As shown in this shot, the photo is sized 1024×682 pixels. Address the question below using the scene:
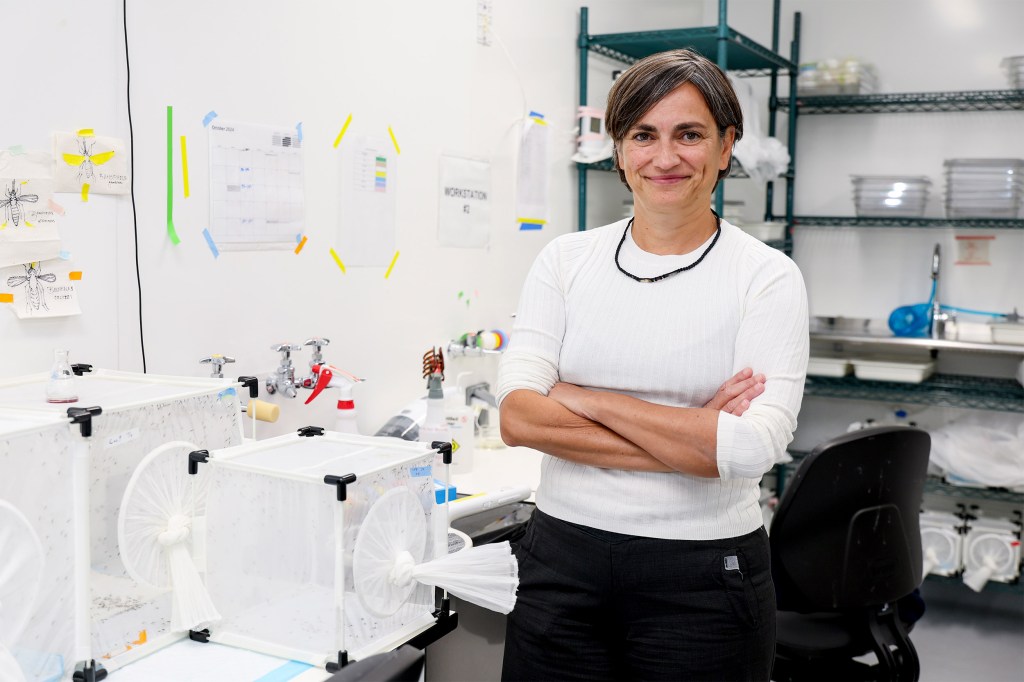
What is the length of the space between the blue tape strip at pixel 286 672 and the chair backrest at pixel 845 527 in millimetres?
963

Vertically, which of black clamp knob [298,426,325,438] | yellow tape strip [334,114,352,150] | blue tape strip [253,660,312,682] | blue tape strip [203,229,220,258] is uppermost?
yellow tape strip [334,114,352,150]

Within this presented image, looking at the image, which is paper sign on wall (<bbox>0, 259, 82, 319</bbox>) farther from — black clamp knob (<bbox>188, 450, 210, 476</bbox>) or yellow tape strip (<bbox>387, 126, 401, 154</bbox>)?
yellow tape strip (<bbox>387, 126, 401, 154</bbox>)

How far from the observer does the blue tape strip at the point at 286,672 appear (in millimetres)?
1202

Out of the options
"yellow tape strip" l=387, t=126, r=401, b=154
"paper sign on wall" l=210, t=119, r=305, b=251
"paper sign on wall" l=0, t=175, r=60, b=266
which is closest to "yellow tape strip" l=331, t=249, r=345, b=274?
"paper sign on wall" l=210, t=119, r=305, b=251

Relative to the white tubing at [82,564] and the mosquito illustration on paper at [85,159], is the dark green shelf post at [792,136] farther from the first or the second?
the white tubing at [82,564]

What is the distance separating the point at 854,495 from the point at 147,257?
4.61 feet

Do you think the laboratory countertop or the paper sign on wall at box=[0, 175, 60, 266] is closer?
the paper sign on wall at box=[0, 175, 60, 266]

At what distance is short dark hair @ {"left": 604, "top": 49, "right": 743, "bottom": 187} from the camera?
134cm

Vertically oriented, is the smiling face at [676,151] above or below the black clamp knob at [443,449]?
above

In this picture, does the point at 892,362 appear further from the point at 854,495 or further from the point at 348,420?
the point at 348,420

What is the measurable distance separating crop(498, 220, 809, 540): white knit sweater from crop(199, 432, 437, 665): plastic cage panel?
10.7 inches

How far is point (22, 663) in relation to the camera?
1104mm

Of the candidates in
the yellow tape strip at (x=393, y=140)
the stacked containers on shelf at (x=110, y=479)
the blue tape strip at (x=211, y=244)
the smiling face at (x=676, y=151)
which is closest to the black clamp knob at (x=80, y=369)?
the stacked containers on shelf at (x=110, y=479)

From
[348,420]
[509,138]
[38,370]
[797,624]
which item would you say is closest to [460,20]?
[509,138]
